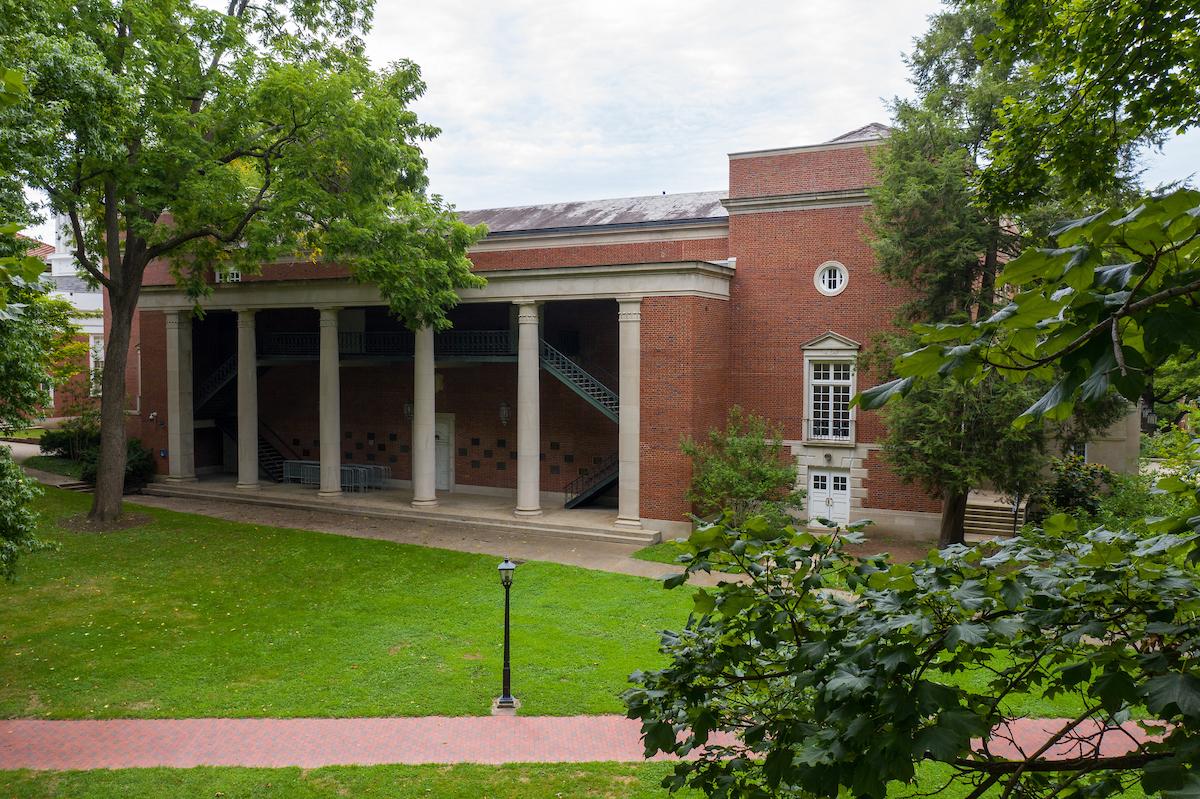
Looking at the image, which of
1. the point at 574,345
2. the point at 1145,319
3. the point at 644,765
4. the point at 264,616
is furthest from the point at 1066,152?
the point at 574,345

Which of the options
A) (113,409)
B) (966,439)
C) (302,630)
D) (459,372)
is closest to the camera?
(302,630)

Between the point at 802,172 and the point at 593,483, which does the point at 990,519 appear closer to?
the point at 802,172

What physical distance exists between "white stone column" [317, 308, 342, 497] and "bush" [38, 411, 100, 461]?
12430 mm

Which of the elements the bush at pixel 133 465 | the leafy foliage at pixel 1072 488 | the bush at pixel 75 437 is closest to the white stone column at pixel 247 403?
the bush at pixel 133 465

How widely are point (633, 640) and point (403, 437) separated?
19594 millimetres

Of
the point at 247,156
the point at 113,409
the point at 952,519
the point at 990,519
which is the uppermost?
the point at 247,156

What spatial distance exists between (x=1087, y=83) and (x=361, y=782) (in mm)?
11063

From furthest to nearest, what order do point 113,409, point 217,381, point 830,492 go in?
point 217,381 → point 830,492 → point 113,409

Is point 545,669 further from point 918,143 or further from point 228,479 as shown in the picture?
point 228,479

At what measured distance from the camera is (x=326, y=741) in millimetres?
11180

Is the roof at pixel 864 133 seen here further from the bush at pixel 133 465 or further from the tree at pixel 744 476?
the bush at pixel 133 465

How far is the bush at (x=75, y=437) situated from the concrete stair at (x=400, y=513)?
4988 mm

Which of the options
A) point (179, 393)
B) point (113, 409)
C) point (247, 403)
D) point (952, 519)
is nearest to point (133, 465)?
point (179, 393)

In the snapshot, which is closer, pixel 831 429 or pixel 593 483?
pixel 831 429
